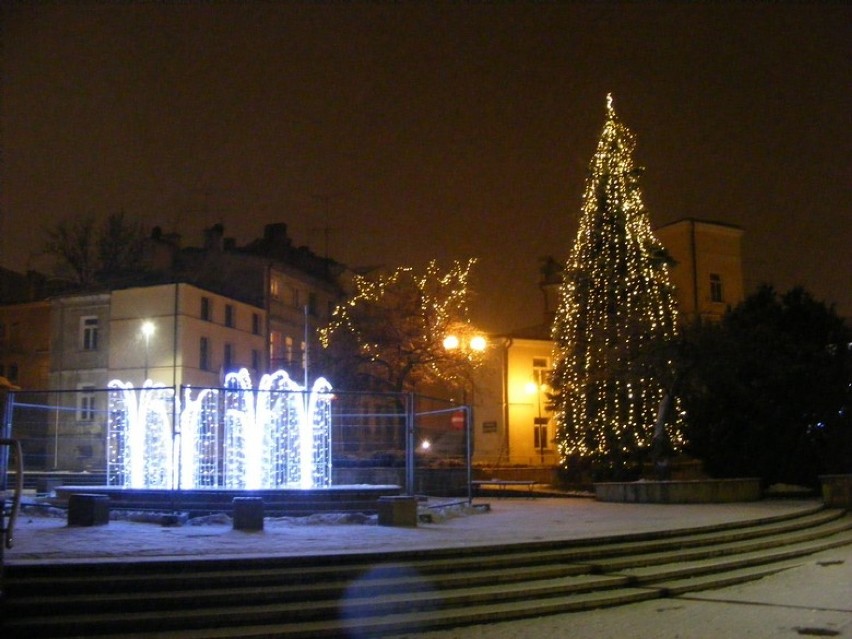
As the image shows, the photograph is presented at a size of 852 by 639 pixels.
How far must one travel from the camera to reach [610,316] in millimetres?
30625

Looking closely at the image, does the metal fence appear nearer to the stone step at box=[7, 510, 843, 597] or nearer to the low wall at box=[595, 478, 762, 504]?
the low wall at box=[595, 478, 762, 504]

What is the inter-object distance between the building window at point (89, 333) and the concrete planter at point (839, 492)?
3833cm

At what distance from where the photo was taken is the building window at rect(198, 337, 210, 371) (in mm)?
49031

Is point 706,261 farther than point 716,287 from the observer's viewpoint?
No

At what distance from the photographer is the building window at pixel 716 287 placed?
158 feet

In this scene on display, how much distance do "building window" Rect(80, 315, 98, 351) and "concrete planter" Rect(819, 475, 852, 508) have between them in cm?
3833

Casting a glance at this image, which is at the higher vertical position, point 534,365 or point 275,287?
point 275,287

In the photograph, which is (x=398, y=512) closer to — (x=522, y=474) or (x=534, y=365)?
(x=522, y=474)

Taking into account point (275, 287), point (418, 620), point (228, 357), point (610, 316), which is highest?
point (275, 287)

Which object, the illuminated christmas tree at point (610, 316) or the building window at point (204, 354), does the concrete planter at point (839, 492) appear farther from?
the building window at point (204, 354)

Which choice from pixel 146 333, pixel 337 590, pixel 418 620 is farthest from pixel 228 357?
pixel 418 620

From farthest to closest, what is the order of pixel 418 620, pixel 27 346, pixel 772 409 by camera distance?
pixel 27 346 < pixel 772 409 < pixel 418 620

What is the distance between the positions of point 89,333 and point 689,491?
119ft

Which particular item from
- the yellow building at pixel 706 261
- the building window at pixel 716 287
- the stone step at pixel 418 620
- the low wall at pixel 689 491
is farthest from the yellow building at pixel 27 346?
the stone step at pixel 418 620
